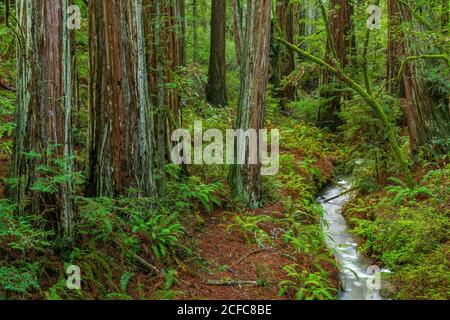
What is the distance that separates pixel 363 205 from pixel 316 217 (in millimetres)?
1427

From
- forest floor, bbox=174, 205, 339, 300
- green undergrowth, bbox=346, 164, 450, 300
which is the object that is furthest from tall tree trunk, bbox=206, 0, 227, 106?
forest floor, bbox=174, 205, 339, 300

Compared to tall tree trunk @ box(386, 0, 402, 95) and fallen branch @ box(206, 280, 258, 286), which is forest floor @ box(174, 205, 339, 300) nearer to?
fallen branch @ box(206, 280, 258, 286)

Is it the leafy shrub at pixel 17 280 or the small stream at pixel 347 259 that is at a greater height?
the leafy shrub at pixel 17 280

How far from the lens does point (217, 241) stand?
7.06 m

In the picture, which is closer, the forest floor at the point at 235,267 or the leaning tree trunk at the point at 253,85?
the forest floor at the point at 235,267

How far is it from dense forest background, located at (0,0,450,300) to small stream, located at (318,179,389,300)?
9.2 inches

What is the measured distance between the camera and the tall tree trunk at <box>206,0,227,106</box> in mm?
14949

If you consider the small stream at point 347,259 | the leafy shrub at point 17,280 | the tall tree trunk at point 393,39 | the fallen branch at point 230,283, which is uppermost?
the tall tree trunk at point 393,39

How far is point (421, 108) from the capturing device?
10.6m

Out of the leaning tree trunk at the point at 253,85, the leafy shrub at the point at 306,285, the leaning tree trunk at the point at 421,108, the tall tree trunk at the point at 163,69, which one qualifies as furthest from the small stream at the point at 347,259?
the tall tree trunk at the point at 163,69

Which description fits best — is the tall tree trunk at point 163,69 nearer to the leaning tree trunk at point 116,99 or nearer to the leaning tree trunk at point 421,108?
the leaning tree trunk at point 116,99

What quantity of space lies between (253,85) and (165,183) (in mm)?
2386

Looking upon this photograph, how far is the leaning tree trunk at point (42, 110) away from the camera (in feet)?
15.5

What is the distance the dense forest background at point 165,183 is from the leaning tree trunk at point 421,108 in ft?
0.09
